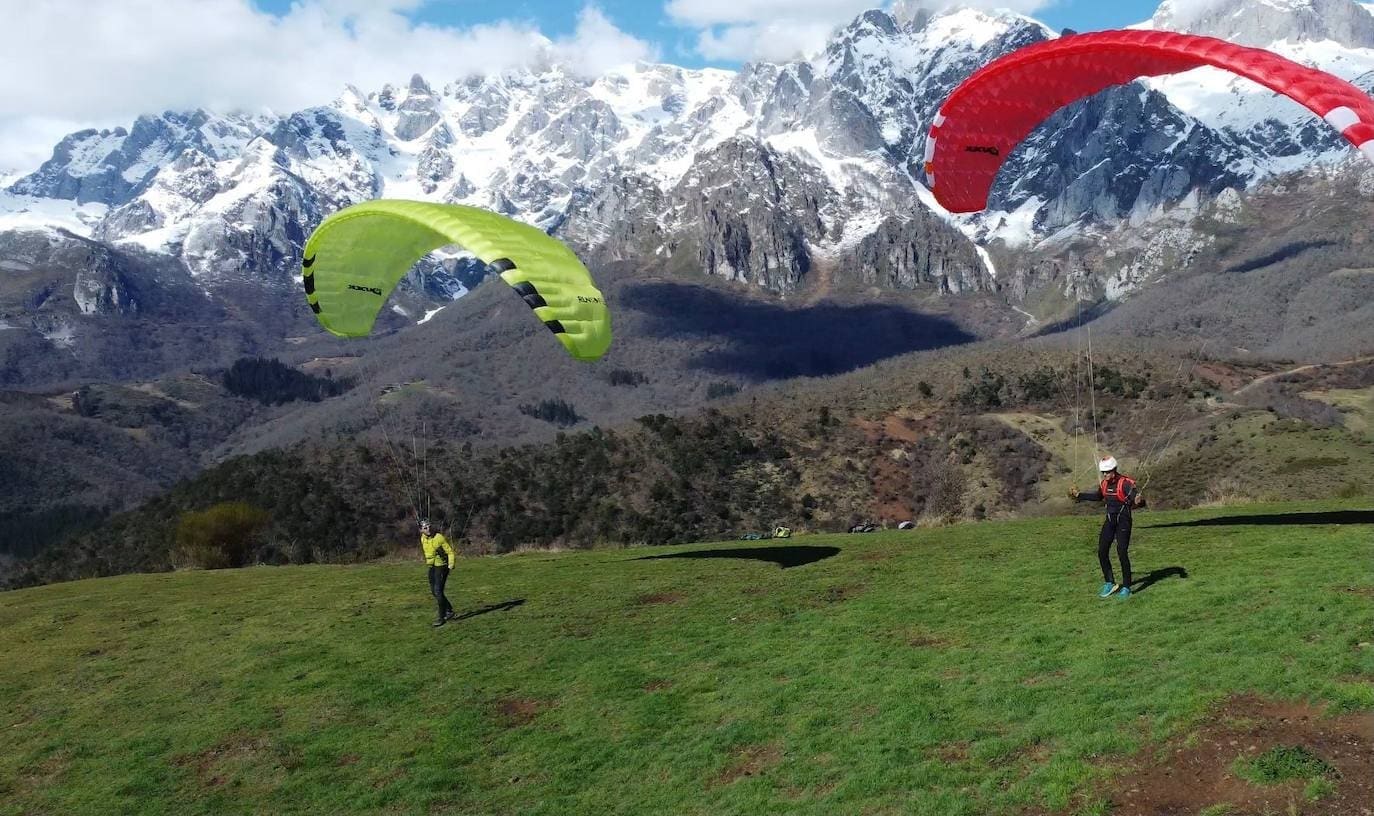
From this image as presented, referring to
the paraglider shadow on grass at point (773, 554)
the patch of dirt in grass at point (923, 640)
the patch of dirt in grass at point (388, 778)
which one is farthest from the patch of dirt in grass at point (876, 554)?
the patch of dirt in grass at point (388, 778)

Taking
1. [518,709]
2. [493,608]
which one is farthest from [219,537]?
[518,709]

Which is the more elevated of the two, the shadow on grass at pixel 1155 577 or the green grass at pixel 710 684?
the shadow on grass at pixel 1155 577

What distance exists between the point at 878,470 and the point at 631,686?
44847mm

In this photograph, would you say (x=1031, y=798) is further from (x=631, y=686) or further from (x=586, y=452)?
(x=586, y=452)

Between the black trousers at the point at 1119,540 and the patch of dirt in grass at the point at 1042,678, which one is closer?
the patch of dirt in grass at the point at 1042,678

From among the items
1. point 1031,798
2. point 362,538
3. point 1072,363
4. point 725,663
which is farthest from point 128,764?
point 1072,363

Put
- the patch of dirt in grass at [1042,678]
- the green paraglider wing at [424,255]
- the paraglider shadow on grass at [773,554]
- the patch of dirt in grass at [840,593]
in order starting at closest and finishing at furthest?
the patch of dirt in grass at [1042,678], the green paraglider wing at [424,255], the patch of dirt in grass at [840,593], the paraglider shadow on grass at [773,554]

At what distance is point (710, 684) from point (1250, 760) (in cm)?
678

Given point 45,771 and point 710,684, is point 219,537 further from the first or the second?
point 710,684

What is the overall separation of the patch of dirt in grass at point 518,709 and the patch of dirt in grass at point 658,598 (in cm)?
461

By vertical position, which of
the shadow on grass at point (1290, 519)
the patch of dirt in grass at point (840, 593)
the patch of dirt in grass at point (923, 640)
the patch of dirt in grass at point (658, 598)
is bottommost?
the patch of dirt in grass at point (923, 640)

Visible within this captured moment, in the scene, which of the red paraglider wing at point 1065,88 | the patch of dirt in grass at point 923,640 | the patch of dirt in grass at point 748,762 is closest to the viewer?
the patch of dirt in grass at point 748,762

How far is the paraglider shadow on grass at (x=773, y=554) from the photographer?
21.9 meters

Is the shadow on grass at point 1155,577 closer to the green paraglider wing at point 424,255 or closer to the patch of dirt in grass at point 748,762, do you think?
the patch of dirt in grass at point 748,762
